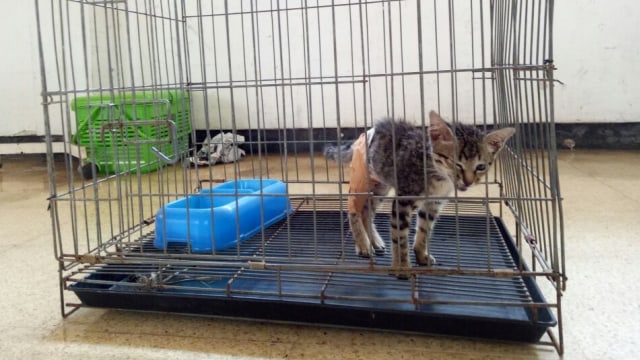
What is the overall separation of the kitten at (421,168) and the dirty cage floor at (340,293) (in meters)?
0.10

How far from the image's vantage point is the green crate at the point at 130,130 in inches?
61.9

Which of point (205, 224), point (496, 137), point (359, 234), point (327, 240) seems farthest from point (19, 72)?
point (496, 137)

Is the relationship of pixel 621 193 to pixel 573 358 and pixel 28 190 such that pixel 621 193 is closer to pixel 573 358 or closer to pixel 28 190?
pixel 573 358

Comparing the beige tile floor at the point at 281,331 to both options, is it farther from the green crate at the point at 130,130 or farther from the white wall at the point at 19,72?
the white wall at the point at 19,72

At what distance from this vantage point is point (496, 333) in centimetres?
127

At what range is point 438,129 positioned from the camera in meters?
1.46

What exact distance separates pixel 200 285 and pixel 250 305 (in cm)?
25

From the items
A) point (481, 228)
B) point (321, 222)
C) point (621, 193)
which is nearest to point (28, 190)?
point (321, 222)

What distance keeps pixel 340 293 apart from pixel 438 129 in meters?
Result: 0.52

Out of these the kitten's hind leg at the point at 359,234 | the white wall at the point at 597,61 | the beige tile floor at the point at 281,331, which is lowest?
the beige tile floor at the point at 281,331

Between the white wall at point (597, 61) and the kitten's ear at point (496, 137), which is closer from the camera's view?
the kitten's ear at point (496, 137)

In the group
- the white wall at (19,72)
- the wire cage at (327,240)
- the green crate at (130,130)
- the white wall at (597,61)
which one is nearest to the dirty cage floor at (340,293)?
the wire cage at (327,240)

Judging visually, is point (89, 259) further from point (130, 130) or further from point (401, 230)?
point (130, 130)

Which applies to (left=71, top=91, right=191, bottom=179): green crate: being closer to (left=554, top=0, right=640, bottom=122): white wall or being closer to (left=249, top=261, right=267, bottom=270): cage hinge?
(left=249, top=261, right=267, bottom=270): cage hinge
